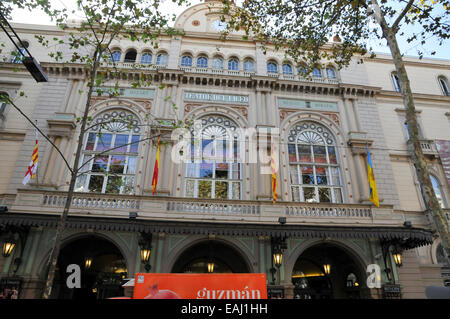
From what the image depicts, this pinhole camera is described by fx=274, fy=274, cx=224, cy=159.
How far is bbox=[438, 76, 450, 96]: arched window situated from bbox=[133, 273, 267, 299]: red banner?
24.5 metres

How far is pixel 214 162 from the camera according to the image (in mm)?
17391

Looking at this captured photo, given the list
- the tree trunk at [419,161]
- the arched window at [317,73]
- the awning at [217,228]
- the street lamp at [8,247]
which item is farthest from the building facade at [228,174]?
the tree trunk at [419,161]

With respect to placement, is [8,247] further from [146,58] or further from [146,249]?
[146,58]

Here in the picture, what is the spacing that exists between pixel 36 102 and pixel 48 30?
6464 mm

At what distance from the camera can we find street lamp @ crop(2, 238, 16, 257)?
1273cm

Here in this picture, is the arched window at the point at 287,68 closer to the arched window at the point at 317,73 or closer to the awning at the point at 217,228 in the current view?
the arched window at the point at 317,73

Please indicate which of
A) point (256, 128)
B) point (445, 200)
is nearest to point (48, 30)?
point (256, 128)

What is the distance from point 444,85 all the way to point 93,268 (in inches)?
1156

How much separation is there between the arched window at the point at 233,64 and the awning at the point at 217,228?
40.8 ft

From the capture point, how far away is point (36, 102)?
18.0 meters

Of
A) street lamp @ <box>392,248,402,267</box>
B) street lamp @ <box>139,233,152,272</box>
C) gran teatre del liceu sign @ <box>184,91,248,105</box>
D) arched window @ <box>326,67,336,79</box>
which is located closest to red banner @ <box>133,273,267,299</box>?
street lamp @ <box>139,233,152,272</box>

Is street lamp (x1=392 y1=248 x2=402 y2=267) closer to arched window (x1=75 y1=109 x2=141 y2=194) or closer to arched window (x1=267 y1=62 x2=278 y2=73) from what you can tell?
arched window (x1=267 y1=62 x2=278 y2=73)

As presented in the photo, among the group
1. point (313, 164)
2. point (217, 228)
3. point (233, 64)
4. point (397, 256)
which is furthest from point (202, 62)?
point (397, 256)
